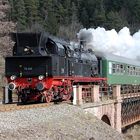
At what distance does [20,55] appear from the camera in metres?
22.3

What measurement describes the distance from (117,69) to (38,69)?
14180 millimetres

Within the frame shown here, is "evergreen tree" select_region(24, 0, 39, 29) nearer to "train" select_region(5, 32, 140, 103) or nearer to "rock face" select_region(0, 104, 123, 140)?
"train" select_region(5, 32, 140, 103)

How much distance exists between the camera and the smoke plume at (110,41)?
3922 cm

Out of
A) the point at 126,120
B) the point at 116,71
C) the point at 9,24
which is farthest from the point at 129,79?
the point at 9,24

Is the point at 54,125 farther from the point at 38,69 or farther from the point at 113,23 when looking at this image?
the point at 113,23

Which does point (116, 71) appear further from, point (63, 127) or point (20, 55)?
point (63, 127)

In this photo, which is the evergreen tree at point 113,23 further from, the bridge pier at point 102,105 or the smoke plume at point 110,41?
the bridge pier at point 102,105

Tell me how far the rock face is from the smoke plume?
12265 mm

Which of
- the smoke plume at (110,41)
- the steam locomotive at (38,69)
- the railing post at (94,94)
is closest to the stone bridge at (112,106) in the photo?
the railing post at (94,94)

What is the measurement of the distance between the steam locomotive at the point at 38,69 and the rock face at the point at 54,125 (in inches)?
88.7

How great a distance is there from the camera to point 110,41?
145 ft

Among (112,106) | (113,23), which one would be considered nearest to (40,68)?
(112,106)

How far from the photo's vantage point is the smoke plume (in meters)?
39.2

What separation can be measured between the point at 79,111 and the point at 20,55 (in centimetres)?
460
